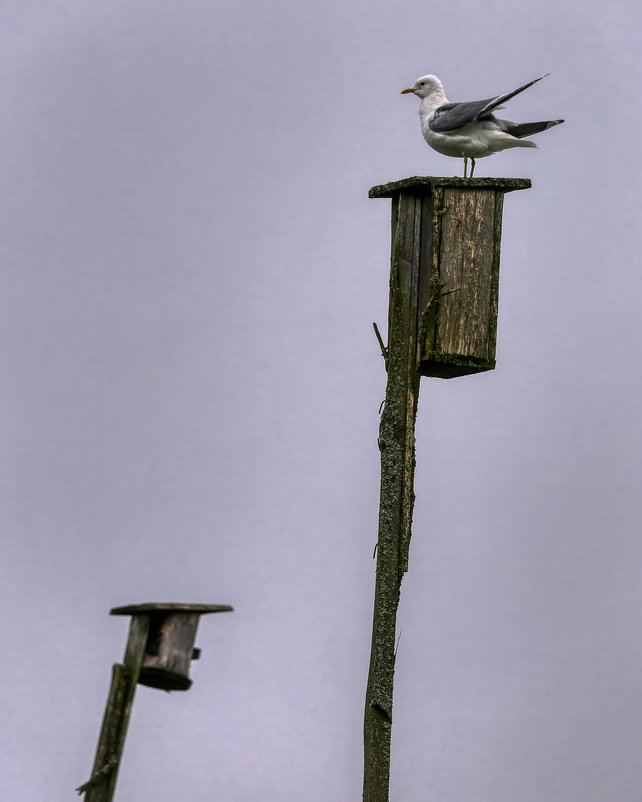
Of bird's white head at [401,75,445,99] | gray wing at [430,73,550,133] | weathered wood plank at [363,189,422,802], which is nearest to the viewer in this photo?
weathered wood plank at [363,189,422,802]

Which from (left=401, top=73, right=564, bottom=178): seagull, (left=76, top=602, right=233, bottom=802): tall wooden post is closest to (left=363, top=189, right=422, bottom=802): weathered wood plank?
(left=401, top=73, right=564, bottom=178): seagull

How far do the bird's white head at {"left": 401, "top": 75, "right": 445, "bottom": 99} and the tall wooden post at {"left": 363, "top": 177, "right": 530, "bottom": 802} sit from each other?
135cm

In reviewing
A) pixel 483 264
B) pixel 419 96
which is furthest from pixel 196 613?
pixel 419 96

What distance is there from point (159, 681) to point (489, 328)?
3.28 metres

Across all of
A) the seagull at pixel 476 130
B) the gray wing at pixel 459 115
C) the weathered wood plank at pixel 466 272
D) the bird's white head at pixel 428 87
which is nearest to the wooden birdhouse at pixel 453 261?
the weathered wood plank at pixel 466 272

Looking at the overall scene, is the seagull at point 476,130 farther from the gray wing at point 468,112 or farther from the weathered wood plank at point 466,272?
the weathered wood plank at point 466,272

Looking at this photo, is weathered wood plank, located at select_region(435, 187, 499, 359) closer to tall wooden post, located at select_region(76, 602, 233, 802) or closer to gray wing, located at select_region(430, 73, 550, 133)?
gray wing, located at select_region(430, 73, 550, 133)

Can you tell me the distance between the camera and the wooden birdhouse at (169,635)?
25.0 ft

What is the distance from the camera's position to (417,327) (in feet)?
30.9

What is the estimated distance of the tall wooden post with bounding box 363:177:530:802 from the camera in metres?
9.31

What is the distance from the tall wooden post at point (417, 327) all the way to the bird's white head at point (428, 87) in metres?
1.35

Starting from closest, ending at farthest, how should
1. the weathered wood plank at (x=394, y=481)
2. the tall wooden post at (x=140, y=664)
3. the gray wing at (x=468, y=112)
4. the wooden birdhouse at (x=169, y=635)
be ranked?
the tall wooden post at (x=140, y=664)
the wooden birdhouse at (x=169, y=635)
the weathered wood plank at (x=394, y=481)
the gray wing at (x=468, y=112)

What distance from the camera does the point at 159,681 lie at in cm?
792

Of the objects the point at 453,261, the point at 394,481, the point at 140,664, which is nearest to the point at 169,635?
the point at 140,664
